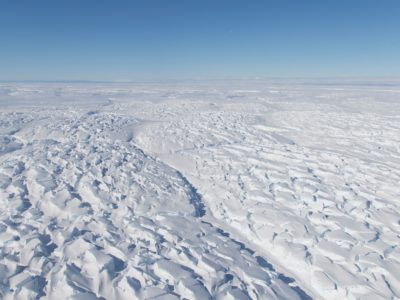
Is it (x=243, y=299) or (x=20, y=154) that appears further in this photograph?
(x=20, y=154)

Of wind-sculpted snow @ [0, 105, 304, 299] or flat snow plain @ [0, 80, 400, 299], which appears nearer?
wind-sculpted snow @ [0, 105, 304, 299]

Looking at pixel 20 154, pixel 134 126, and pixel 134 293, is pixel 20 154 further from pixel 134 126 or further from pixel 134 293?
pixel 134 293

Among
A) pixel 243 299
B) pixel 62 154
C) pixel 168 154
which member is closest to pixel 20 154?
pixel 62 154

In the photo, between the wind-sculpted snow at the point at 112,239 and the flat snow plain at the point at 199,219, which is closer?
A: the wind-sculpted snow at the point at 112,239

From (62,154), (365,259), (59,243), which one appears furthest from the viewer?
(62,154)

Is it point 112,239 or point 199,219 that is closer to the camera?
point 112,239

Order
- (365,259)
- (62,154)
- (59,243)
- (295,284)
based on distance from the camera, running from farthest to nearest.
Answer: (62,154), (59,243), (365,259), (295,284)

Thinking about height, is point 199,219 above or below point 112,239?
below
